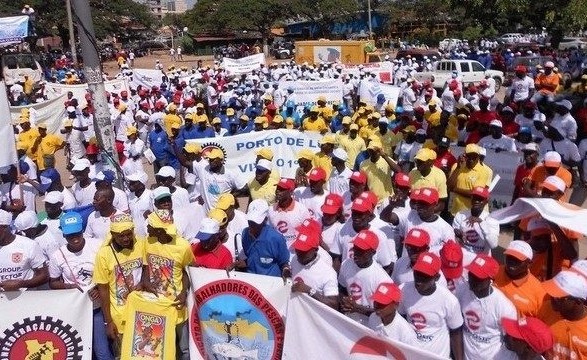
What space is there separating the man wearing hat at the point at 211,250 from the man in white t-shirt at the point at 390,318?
1547 millimetres

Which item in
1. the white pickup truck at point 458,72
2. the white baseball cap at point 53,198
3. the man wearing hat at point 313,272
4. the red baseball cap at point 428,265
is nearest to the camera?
the red baseball cap at point 428,265

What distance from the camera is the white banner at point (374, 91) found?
54.7 feet

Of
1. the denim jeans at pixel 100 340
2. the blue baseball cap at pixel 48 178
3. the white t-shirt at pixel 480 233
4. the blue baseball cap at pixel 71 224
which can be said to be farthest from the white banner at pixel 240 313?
the blue baseball cap at pixel 48 178

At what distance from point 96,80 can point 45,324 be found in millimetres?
3561

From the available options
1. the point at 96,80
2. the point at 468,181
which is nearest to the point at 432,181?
the point at 468,181

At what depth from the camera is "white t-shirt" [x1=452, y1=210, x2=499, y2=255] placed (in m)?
5.13

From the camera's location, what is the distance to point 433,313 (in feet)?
13.1

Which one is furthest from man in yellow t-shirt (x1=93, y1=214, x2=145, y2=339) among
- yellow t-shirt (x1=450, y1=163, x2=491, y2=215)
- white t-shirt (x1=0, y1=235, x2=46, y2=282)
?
yellow t-shirt (x1=450, y1=163, x2=491, y2=215)

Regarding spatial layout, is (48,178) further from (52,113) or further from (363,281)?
(52,113)

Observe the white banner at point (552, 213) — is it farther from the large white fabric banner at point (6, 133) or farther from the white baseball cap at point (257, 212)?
the large white fabric banner at point (6, 133)

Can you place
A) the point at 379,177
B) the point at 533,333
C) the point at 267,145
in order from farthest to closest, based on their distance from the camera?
1. the point at 267,145
2. the point at 379,177
3. the point at 533,333

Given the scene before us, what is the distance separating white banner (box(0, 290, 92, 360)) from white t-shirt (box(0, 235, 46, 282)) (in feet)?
1.31

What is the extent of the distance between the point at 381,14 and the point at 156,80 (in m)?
53.4

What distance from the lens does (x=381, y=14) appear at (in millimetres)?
68375
